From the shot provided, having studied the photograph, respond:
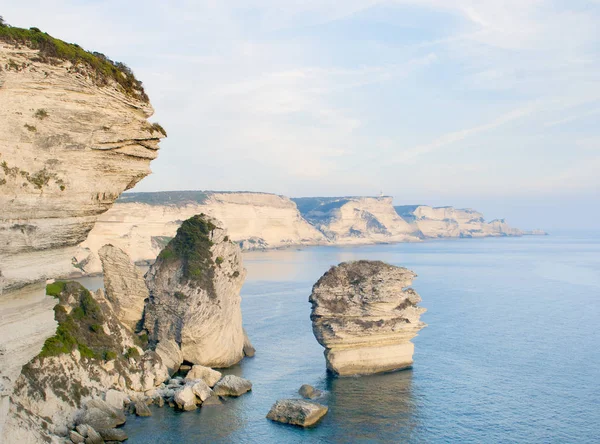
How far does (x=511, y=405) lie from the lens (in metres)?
31.1

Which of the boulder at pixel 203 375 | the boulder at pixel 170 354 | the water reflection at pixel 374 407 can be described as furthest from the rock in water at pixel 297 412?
the boulder at pixel 170 354

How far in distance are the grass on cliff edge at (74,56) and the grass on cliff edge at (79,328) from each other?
16769 mm

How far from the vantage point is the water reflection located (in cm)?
2741

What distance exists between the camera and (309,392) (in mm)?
32750

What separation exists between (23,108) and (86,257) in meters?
83.2

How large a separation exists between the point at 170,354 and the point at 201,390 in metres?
5.69

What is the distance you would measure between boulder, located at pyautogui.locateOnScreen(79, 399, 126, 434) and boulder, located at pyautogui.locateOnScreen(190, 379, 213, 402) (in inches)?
167

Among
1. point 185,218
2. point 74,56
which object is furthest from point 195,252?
point 185,218

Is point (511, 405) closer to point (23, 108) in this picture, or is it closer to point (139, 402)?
point (139, 402)

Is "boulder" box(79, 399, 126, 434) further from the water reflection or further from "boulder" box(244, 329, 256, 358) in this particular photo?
"boulder" box(244, 329, 256, 358)

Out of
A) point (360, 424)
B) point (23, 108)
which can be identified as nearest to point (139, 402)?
point (360, 424)

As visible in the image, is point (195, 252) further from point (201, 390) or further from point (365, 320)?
point (365, 320)

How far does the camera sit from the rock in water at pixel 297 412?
1122 inches

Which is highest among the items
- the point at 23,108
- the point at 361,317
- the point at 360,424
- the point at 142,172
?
the point at 23,108
